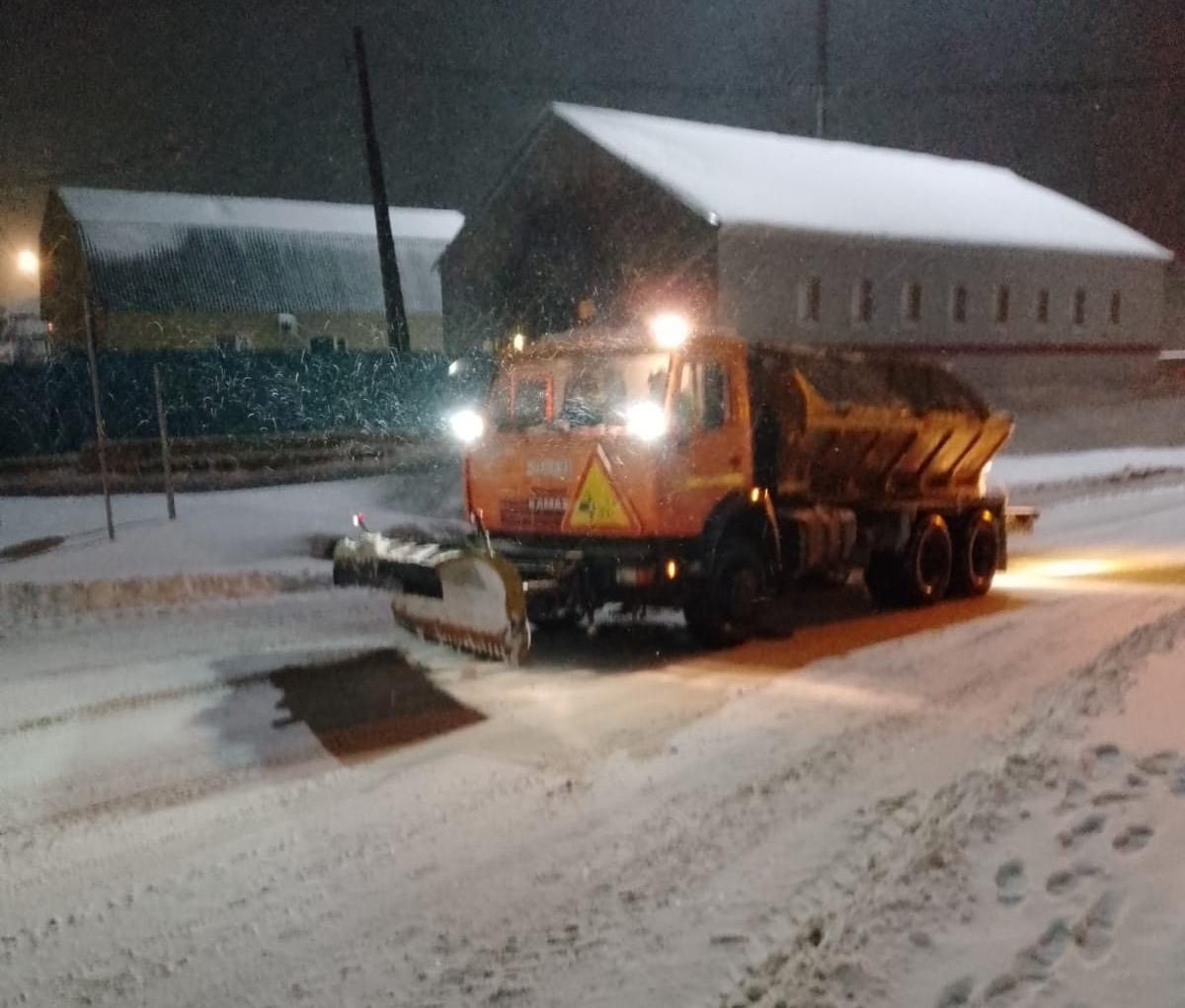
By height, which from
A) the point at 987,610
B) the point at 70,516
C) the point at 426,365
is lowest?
the point at 987,610

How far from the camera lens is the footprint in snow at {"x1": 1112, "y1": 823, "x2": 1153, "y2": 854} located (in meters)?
5.22

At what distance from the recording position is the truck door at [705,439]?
9508 mm

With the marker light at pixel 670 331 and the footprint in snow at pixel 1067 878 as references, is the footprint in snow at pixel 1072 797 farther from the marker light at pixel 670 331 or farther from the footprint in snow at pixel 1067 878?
the marker light at pixel 670 331

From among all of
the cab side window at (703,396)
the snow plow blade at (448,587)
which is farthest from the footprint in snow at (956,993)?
the cab side window at (703,396)

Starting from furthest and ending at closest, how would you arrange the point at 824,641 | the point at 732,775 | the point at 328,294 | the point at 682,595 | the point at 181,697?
the point at 328,294, the point at 824,641, the point at 682,595, the point at 181,697, the point at 732,775

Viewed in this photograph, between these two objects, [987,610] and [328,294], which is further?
[328,294]

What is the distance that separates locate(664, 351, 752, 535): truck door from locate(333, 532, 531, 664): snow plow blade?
1514 mm

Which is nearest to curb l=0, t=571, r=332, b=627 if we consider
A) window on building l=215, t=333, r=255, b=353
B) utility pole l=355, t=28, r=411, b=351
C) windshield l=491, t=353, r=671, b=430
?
windshield l=491, t=353, r=671, b=430

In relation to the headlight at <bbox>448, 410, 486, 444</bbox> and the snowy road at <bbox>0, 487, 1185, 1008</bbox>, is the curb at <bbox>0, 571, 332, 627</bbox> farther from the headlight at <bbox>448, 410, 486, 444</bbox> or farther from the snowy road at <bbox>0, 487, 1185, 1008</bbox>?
the headlight at <bbox>448, 410, 486, 444</bbox>

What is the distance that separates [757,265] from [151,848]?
2834 centimetres

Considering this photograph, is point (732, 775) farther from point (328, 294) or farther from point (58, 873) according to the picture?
point (328, 294)

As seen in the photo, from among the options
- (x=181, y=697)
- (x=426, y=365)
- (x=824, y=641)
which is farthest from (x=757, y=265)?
(x=181, y=697)

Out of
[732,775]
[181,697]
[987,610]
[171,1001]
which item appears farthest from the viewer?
[987,610]

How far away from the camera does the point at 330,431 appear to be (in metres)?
24.2
